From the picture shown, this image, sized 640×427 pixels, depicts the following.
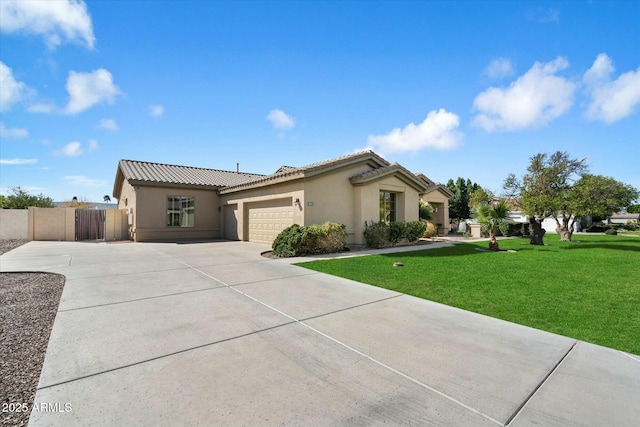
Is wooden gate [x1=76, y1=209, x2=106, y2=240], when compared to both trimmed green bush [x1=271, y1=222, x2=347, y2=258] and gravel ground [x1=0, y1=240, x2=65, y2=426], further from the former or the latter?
trimmed green bush [x1=271, y1=222, x2=347, y2=258]

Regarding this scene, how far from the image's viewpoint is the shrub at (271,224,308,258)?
1138 cm

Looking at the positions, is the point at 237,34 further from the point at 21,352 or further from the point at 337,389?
the point at 337,389

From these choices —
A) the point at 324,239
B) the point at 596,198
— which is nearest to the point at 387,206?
the point at 324,239

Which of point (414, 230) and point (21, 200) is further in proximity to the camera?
point (21, 200)

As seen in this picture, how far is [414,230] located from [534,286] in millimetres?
9520

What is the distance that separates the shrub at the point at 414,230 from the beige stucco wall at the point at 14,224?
24.8 m

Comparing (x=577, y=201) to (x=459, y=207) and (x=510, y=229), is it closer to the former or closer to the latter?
(x=510, y=229)

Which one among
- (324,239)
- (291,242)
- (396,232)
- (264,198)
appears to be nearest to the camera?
(291,242)

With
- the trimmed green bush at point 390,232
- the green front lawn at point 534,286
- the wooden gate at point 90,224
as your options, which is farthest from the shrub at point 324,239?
the wooden gate at point 90,224

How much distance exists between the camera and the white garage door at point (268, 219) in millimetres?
14336

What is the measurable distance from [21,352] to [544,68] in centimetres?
1710

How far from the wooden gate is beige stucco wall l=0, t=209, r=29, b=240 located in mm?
3528

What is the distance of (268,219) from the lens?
1579 cm

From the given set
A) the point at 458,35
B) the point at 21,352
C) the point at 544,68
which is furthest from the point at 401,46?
the point at 21,352
